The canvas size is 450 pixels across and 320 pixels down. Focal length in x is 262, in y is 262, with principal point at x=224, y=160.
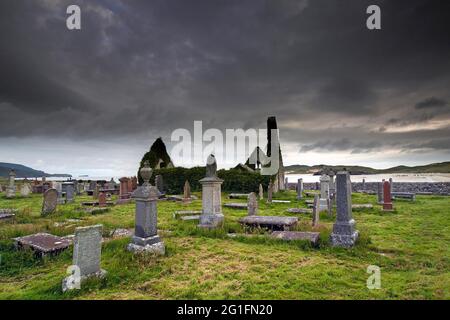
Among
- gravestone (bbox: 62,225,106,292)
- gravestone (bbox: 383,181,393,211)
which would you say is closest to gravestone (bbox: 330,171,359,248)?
gravestone (bbox: 62,225,106,292)

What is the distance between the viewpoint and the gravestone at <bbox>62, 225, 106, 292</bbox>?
15.7ft

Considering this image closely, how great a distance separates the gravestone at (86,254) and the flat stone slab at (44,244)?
2143 millimetres

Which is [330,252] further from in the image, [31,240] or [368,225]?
[31,240]

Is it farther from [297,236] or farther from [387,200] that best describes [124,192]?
[387,200]

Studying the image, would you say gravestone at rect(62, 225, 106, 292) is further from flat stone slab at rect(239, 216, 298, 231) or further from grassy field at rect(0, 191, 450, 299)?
flat stone slab at rect(239, 216, 298, 231)

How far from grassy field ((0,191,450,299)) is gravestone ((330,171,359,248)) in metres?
0.32

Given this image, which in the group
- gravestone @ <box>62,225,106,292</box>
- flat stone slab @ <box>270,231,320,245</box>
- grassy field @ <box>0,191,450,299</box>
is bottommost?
grassy field @ <box>0,191,450,299</box>

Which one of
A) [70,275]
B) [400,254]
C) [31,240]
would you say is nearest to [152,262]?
[70,275]

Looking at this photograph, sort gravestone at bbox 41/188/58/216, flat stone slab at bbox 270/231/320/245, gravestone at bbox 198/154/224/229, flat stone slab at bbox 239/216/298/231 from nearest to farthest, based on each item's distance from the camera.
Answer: flat stone slab at bbox 270/231/320/245 < flat stone slab at bbox 239/216/298/231 < gravestone at bbox 198/154/224/229 < gravestone at bbox 41/188/58/216

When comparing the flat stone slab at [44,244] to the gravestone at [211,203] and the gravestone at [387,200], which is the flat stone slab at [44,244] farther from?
the gravestone at [387,200]

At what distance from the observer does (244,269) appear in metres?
5.51
